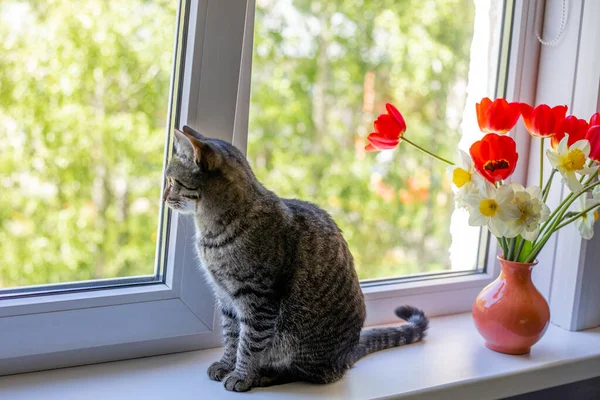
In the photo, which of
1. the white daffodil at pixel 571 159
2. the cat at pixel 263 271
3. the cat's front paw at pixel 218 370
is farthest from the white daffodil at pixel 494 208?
the cat's front paw at pixel 218 370

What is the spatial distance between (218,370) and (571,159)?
27.9 inches

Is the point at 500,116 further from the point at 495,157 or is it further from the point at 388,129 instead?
the point at 388,129

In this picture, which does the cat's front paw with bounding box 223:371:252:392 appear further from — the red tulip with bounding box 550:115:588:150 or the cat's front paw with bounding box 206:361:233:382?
the red tulip with bounding box 550:115:588:150

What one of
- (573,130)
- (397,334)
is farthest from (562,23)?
(397,334)

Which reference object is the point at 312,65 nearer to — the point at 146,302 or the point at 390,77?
the point at 390,77

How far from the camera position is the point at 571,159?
43.1 inches

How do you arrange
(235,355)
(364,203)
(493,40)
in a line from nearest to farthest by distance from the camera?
1. (235,355)
2. (493,40)
3. (364,203)

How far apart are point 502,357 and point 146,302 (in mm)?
700

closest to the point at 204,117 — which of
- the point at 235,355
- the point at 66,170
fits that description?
the point at 66,170

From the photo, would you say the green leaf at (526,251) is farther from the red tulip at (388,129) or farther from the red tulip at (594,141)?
the red tulip at (388,129)

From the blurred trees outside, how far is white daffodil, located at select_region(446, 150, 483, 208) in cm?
Answer: 40

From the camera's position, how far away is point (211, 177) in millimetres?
998

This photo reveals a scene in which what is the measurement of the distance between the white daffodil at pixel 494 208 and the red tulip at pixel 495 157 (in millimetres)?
20

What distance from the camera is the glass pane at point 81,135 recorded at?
3.43ft
